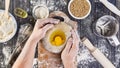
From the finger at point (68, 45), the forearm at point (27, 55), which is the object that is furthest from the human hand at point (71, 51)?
the forearm at point (27, 55)

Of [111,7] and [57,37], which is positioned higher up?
[111,7]

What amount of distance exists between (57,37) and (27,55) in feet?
0.43

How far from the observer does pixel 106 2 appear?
1.42m

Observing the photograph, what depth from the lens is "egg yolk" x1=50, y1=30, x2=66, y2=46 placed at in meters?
1.37

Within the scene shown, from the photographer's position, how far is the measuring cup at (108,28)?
4.69 ft

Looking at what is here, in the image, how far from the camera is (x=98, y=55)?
4.62ft

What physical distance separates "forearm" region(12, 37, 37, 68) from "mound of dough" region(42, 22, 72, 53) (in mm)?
46

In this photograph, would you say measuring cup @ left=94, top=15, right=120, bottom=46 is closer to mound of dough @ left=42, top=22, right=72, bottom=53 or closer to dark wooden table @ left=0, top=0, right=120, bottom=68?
dark wooden table @ left=0, top=0, right=120, bottom=68

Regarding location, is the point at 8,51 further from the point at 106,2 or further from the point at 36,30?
the point at 106,2

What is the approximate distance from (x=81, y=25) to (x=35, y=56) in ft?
0.71

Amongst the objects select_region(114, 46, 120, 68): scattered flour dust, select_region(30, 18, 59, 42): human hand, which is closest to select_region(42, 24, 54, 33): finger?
select_region(30, 18, 59, 42): human hand

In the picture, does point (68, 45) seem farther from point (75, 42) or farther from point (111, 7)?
point (111, 7)

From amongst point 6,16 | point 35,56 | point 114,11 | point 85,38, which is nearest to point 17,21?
point 6,16

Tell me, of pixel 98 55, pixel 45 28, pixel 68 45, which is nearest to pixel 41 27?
pixel 45 28
